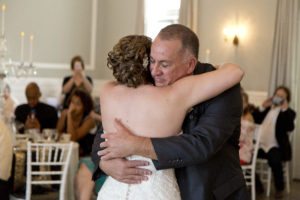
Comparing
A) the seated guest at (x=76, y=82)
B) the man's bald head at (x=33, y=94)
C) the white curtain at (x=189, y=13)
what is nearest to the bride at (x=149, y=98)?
the man's bald head at (x=33, y=94)

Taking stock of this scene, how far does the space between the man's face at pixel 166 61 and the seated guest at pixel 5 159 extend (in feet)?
8.29

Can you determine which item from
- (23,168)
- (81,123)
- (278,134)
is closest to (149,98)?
(23,168)

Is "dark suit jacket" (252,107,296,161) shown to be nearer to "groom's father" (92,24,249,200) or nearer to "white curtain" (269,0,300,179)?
"white curtain" (269,0,300,179)

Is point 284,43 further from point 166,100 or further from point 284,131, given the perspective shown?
point 166,100

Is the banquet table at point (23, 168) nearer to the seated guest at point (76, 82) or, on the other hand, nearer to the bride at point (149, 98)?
the seated guest at point (76, 82)

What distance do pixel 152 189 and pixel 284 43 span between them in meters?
5.75

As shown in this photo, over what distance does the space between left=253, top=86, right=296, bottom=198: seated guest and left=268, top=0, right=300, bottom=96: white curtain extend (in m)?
0.51

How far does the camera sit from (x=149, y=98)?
179 cm

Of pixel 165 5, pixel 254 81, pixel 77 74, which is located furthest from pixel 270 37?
pixel 77 74

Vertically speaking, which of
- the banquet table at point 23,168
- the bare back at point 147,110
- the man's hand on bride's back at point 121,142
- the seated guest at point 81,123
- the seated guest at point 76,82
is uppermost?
the bare back at point 147,110

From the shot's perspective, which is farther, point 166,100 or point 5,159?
point 5,159

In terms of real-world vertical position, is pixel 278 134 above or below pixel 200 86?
below

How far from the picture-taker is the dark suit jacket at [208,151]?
1.79m

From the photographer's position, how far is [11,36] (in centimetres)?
821
